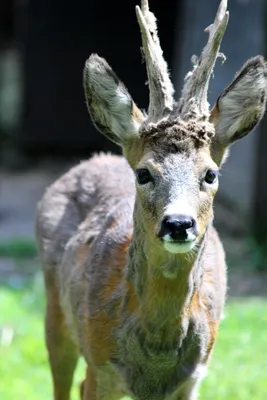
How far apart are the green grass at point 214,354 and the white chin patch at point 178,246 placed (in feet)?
8.35

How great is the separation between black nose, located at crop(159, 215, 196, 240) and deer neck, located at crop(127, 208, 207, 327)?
0.45 meters

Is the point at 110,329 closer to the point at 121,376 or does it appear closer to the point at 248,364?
the point at 121,376

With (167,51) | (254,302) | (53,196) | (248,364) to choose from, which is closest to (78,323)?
(53,196)

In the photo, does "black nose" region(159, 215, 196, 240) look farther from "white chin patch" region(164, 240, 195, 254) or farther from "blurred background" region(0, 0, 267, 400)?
"blurred background" region(0, 0, 267, 400)

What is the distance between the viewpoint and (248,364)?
24.1 ft

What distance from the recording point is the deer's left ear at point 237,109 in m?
4.99

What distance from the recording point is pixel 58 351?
6.55 meters

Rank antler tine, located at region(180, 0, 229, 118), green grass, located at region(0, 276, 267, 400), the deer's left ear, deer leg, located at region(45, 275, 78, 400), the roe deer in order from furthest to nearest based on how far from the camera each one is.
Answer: green grass, located at region(0, 276, 267, 400) → deer leg, located at region(45, 275, 78, 400) → the deer's left ear → antler tine, located at region(180, 0, 229, 118) → the roe deer

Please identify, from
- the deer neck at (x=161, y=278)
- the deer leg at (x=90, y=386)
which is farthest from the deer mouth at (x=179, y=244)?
the deer leg at (x=90, y=386)

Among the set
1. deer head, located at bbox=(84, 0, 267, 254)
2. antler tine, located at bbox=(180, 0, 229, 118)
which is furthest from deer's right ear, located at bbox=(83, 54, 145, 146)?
antler tine, located at bbox=(180, 0, 229, 118)

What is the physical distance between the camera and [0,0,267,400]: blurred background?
762 cm

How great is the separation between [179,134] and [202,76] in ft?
1.06

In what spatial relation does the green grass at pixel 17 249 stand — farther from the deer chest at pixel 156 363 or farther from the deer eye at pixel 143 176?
the deer eye at pixel 143 176

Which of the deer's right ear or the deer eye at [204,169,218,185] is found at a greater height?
the deer's right ear
